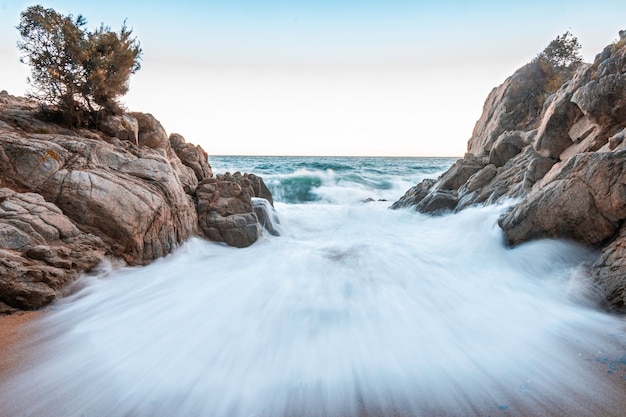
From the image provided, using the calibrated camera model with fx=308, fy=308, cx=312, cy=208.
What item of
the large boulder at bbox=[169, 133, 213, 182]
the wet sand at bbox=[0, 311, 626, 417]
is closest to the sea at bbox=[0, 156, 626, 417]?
the wet sand at bbox=[0, 311, 626, 417]

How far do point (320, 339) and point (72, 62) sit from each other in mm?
7999

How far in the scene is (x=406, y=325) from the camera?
3914 mm

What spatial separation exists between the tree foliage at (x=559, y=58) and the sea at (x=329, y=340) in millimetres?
16391

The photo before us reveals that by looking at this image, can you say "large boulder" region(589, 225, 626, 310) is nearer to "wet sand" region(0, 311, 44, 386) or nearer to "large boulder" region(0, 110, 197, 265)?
"wet sand" region(0, 311, 44, 386)

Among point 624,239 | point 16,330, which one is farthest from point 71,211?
point 624,239

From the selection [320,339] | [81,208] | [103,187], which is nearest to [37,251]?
[81,208]

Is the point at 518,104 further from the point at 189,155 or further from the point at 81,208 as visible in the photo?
the point at 81,208

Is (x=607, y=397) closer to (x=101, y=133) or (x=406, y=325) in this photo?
(x=406, y=325)

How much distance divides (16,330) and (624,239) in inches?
315

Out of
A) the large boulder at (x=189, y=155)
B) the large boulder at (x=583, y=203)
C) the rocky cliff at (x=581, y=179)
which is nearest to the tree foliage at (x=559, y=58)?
the rocky cliff at (x=581, y=179)

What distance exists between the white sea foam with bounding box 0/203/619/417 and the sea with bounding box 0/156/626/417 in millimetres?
17

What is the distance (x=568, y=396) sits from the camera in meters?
2.57

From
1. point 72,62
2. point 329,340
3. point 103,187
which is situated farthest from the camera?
point 72,62

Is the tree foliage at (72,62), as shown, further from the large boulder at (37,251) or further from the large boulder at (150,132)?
the large boulder at (37,251)
